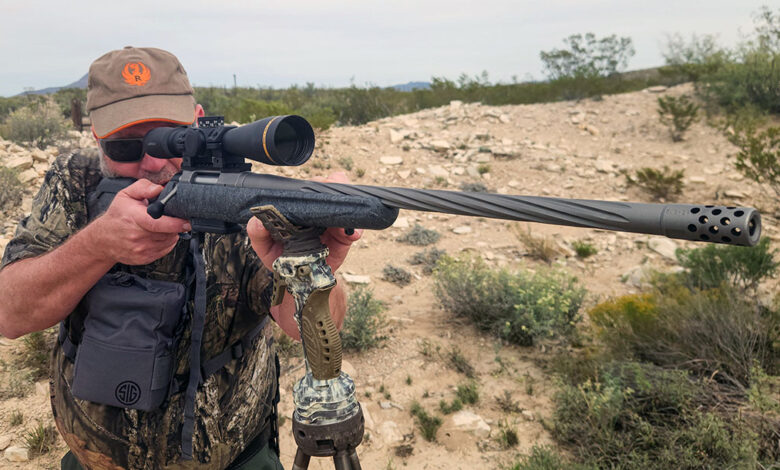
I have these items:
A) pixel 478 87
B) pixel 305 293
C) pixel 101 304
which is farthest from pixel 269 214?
pixel 478 87

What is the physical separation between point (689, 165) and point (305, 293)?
11.1m

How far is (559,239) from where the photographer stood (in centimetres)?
798

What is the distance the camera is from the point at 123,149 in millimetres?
1979

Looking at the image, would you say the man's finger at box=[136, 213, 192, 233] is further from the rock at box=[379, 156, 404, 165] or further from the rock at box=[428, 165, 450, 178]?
the rock at box=[379, 156, 404, 165]

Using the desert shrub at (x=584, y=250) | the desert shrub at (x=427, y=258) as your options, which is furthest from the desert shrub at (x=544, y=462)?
the desert shrub at (x=584, y=250)

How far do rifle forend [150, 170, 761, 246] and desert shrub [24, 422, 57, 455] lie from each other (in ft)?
9.54

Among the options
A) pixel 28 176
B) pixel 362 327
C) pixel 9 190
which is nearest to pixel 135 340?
pixel 362 327

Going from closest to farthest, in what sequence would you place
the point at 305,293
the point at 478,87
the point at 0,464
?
1. the point at 305,293
2. the point at 0,464
3. the point at 478,87

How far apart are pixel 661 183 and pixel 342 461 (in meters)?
9.36

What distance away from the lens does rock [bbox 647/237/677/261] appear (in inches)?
291

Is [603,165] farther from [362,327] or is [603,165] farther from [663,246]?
[362,327]

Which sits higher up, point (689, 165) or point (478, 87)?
point (478, 87)

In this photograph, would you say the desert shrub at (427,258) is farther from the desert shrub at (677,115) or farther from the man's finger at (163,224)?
the desert shrub at (677,115)

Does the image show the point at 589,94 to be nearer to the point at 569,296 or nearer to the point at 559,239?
the point at 559,239
